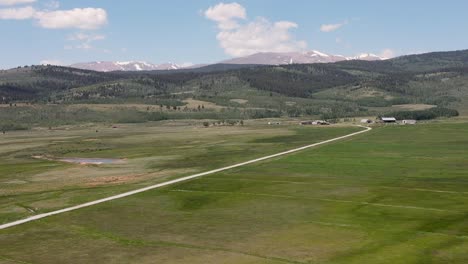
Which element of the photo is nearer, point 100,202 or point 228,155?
point 100,202

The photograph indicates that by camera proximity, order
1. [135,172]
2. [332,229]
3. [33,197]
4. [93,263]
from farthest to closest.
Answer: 1. [135,172]
2. [33,197]
3. [332,229]
4. [93,263]

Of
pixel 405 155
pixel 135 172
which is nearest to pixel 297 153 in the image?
pixel 405 155

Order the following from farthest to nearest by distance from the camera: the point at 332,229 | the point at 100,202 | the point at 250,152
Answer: the point at 250,152, the point at 100,202, the point at 332,229

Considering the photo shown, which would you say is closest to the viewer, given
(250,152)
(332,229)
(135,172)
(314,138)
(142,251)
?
(142,251)

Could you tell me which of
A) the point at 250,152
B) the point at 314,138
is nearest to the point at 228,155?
the point at 250,152

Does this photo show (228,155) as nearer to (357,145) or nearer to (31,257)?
(357,145)

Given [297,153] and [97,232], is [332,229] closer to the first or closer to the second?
[97,232]
